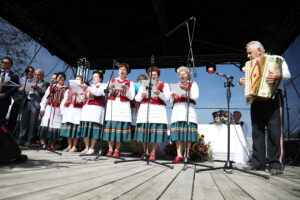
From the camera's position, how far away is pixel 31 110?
4820 mm

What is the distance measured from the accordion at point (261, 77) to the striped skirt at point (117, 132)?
2078 mm

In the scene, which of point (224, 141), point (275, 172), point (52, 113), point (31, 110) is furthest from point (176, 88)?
point (31, 110)

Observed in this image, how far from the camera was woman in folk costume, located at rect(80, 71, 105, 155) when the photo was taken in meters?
4.04

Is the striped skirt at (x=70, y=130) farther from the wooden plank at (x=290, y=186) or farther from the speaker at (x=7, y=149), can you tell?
the wooden plank at (x=290, y=186)

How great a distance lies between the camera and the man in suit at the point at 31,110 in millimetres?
4738

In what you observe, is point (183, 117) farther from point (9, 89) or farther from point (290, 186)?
point (9, 89)

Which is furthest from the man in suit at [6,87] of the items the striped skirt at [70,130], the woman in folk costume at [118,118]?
the woman in folk costume at [118,118]

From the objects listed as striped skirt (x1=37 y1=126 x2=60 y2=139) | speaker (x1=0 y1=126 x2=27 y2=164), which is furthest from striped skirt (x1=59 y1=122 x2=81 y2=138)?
speaker (x1=0 y1=126 x2=27 y2=164)

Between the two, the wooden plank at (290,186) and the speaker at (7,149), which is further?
the speaker at (7,149)

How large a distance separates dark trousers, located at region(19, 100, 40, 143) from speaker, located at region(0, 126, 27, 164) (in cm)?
291

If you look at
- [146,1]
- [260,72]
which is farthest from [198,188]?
[146,1]

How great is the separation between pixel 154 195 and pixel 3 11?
6402 mm

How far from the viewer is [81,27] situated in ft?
21.1

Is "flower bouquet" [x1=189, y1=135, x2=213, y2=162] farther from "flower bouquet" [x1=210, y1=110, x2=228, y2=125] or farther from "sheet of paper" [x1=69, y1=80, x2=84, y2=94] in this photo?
"sheet of paper" [x1=69, y1=80, x2=84, y2=94]
